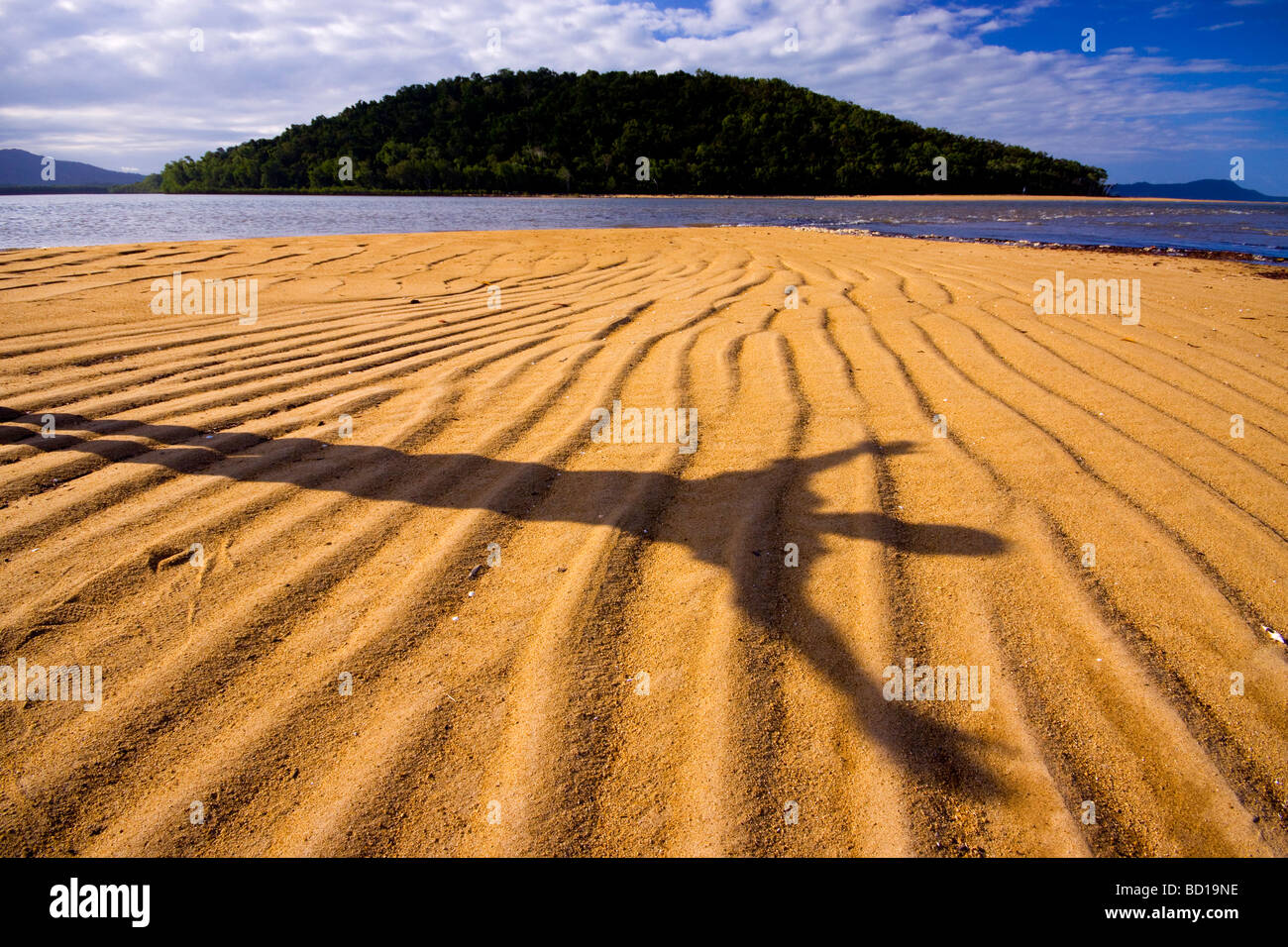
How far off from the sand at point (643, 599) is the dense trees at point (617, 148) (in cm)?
5350

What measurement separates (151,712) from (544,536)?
50.5 inches

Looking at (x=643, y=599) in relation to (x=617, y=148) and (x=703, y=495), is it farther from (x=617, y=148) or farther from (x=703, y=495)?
(x=617, y=148)

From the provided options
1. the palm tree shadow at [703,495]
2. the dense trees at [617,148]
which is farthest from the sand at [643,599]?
the dense trees at [617,148]

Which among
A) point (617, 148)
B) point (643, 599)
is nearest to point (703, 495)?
point (643, 599)

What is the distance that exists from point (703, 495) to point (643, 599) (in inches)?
29.6

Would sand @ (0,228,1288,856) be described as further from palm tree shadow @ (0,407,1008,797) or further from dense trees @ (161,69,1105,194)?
dense trees @ (161,69,1105,194)

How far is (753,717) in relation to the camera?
5.88ft

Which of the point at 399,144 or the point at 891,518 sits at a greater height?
the point at 399,144

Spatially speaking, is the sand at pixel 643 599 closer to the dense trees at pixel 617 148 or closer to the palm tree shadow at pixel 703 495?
the palm tree shadow at pixel 703 495

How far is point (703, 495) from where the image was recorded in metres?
2.88

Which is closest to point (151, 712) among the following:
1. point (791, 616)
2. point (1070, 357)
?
point (791, 616)

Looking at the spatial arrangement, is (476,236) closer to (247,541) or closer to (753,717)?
(247,541)

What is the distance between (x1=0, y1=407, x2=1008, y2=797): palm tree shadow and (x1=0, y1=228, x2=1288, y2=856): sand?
0.02m

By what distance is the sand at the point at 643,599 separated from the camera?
1.56 m
